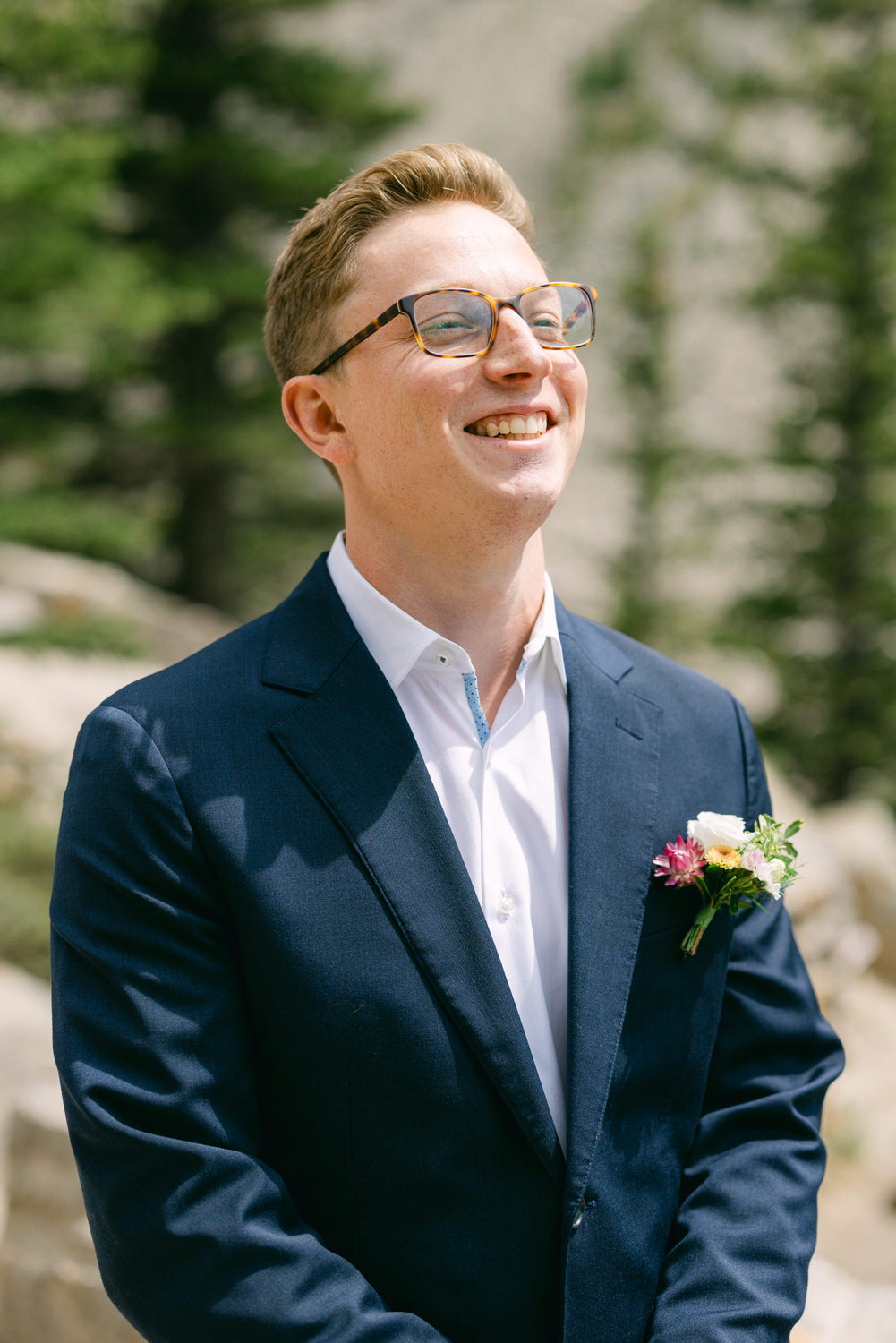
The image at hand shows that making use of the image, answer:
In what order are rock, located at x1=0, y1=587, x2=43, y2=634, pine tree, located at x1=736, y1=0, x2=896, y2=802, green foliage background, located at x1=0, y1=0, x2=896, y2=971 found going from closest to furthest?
1. rock, located at x1=0, y1=587, x2=43, y2=634
2. green foliage background, located at x1=0, y1=0, x2=896, y2=971
3. pine tree, located at x1=736, y1=0, x2=896, y2=802

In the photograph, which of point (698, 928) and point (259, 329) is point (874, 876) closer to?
point (698, 928)

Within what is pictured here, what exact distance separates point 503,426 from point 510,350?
11 centimetres

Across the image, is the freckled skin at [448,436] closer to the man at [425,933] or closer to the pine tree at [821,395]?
the man at [425,933]

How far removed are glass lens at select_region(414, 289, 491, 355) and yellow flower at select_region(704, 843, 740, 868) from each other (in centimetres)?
82

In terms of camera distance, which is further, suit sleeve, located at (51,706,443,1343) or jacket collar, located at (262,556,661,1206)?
jacket collar, located at (262,556,661,1206)

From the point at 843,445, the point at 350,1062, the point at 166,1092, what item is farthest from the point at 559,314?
the point at 843,445

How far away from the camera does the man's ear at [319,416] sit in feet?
5.95

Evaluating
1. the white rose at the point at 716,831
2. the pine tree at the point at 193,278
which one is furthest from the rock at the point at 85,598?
the white rose at the point at 716,831

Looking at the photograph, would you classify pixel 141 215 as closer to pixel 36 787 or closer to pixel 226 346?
pixel 226 346

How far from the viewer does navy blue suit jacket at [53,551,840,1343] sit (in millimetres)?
1442

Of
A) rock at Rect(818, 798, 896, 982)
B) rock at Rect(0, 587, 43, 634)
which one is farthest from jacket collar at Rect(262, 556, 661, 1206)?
rock at Rect(0, 587, 43, 634)

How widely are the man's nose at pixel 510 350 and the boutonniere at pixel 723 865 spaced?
0.74m

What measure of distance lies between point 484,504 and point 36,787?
198 inches

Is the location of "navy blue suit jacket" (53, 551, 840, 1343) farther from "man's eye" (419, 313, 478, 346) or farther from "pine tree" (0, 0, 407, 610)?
"pine tree" (0, 0, 407, 610)
